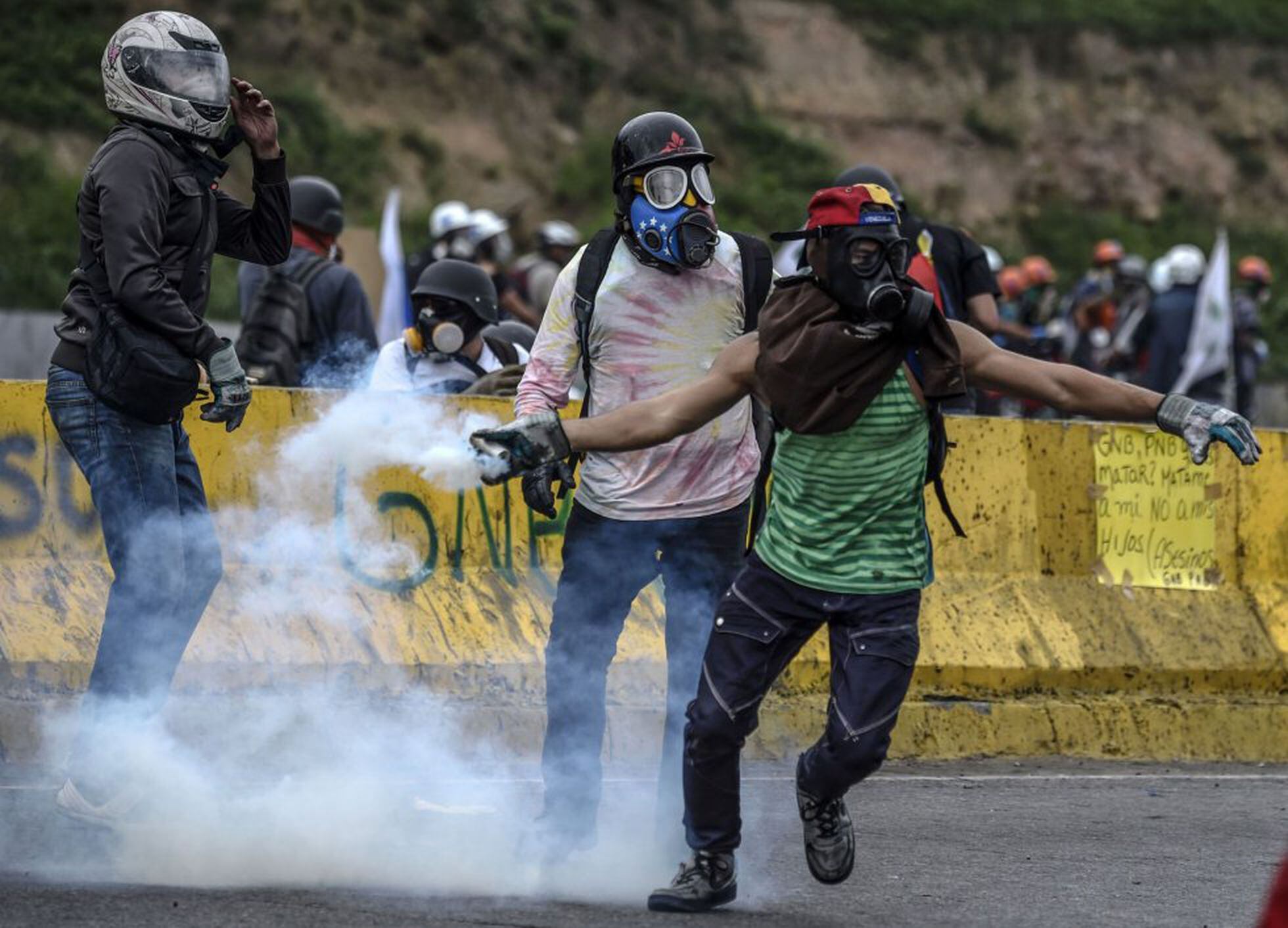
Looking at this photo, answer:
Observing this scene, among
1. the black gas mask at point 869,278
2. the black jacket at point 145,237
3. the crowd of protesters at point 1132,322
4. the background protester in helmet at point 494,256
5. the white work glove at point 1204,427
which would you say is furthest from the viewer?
the crowd of protesters at point 1132,322

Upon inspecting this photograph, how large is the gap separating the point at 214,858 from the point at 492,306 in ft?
10.6

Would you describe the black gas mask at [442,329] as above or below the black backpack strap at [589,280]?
above

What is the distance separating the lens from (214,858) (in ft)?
17.3

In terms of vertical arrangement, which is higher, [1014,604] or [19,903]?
[1014,604]

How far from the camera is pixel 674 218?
5469 mm

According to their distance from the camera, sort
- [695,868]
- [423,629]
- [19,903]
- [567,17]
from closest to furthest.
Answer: [19,903]
[695,868]
[423,629]
[567,17]

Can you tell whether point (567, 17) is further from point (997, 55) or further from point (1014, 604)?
point (1014, 604)

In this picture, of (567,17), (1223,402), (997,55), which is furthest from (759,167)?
(1223,402)

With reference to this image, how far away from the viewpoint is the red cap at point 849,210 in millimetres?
4816

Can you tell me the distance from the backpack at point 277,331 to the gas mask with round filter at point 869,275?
423cm

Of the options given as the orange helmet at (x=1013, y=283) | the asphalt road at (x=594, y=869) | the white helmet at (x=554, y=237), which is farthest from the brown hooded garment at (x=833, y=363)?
the orange helmet at (x=1013, y=283)

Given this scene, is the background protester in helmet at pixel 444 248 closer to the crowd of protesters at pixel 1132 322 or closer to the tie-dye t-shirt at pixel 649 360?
the crowd of protesters at pixel 1132 322

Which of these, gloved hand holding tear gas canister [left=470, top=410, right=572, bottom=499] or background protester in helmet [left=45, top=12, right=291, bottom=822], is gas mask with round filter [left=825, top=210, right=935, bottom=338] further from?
background protester in helmet [left=45, top=12, right=291, bottom=822]

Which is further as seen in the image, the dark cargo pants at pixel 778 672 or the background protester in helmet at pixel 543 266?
the background protester in helmet at pixel 543 266
